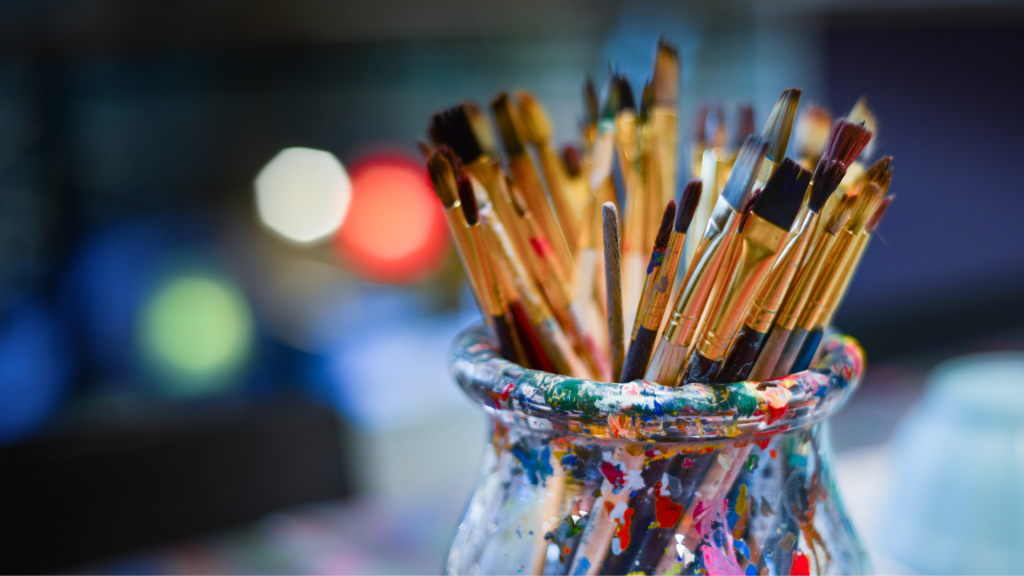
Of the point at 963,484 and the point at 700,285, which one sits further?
the point at 963,484

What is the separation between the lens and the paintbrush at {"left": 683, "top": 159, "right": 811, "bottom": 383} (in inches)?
5.3

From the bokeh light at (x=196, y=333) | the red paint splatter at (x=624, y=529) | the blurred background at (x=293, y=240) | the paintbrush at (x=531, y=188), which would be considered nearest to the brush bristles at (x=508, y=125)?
the paintbrush at (x=531, y=188)

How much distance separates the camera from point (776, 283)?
0.15 meters

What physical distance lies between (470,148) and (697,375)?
0.08 meters

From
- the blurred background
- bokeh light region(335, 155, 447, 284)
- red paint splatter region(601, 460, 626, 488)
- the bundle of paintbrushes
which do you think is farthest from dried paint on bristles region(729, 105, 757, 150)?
bokeh light region(335, 155, 447, 284)

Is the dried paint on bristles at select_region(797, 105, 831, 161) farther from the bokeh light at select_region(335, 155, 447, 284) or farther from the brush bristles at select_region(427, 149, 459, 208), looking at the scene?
the bokeh light at select_region(335, 155, 447, 284)

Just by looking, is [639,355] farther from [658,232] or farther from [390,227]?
[390,227]

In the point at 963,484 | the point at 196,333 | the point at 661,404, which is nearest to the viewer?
the point at 661,404

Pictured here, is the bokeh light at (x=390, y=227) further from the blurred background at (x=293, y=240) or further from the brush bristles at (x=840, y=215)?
the brush bristles at (x=840, y=215)

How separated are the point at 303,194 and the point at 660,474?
2.43ft

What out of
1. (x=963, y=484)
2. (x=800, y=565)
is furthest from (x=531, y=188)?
(x=963, y=484)

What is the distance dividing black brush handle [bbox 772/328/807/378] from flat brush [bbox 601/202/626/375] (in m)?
0.03

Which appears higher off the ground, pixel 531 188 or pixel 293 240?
pixel 531 188

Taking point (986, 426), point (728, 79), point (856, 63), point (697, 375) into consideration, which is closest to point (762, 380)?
point (697, 375)
